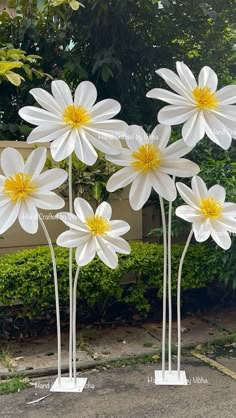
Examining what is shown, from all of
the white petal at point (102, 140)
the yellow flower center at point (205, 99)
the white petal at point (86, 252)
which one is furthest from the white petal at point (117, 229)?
the yellow flower center at point (205, 99)

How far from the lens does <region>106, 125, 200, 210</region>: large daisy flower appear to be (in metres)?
2.12

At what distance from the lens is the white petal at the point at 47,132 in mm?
2004

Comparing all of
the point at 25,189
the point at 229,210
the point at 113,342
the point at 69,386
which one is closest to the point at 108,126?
the point at 25,189

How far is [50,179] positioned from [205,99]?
0.86 m

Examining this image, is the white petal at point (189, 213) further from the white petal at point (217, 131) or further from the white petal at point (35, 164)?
the white petal at point (35, 164)

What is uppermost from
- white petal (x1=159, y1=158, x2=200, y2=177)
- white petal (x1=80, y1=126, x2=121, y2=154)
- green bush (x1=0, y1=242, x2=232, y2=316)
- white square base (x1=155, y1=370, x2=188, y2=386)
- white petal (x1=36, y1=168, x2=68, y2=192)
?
white petal (x1=80, y1=126, x2=121, y2=154)

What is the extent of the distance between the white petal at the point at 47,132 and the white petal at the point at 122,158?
254 millimetres

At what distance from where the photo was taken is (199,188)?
86.7 inches

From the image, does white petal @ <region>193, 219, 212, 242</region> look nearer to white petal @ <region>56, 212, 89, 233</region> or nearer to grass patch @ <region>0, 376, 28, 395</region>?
white petal @ <region>56, 212, 89, 233</region>

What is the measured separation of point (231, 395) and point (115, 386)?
76 cm

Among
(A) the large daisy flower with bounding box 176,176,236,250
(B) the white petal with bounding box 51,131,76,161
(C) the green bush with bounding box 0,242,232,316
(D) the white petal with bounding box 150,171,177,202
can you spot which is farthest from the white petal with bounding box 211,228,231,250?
(C) the green bush with bounding box 0,242,232,316

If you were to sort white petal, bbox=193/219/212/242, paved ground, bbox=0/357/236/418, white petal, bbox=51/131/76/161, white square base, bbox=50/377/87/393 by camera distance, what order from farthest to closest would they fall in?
paved ground, bbox=0/357/236/418 → white square base, bbox=50/377/87/393 → white petal, bbox=193/219/212/242 → white petal, bbox=51/131/76/161

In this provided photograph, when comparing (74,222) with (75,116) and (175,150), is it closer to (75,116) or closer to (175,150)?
(75,116)

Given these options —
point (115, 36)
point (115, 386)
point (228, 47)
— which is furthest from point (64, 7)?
point (115, 386)
